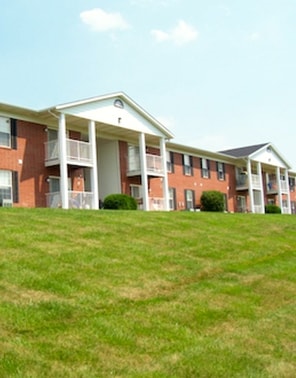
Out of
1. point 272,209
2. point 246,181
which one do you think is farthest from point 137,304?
point 272,209

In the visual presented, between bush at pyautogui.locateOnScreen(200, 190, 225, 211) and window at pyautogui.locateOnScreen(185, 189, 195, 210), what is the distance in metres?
0.71

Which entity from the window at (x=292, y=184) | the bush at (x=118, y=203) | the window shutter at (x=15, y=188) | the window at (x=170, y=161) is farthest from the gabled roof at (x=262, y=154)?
the window shutter at (x=15, y=188)

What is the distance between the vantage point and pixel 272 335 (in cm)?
747

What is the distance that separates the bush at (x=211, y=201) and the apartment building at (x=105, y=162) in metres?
0.66

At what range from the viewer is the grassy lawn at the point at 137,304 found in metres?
6.07

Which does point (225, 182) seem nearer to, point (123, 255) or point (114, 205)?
point (114, 205)

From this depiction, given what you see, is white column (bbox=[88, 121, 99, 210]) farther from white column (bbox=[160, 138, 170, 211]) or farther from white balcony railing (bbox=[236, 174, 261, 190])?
white balcony railing (bbox=[236, 174, 261, 190])

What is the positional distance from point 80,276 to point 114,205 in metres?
17.6

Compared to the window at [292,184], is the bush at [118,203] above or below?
below

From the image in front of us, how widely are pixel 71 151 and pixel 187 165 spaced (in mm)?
13372

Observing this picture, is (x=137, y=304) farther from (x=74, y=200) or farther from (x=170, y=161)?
(x=170, y=161)

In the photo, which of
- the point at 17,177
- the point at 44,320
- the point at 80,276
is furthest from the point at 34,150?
the point at 44,320

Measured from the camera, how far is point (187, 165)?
3797cm

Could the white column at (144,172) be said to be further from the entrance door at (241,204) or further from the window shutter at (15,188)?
the entrance door at (241,204)
